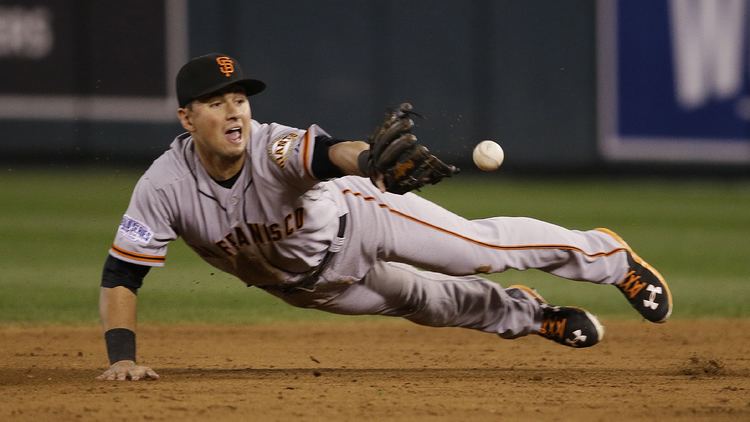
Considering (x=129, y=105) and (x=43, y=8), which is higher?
(x=43, y=8)

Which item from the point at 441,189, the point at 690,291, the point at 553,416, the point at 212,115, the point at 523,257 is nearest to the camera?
the point at 553,416

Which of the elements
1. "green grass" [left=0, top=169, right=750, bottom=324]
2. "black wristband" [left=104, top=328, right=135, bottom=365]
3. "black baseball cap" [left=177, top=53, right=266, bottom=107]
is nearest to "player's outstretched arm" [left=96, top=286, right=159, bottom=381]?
"black wristband" [left=104, top=328, right=135, bottom=365]

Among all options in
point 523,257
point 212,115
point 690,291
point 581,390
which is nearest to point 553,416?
point 581,390

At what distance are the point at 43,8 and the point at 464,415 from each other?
34.3ft

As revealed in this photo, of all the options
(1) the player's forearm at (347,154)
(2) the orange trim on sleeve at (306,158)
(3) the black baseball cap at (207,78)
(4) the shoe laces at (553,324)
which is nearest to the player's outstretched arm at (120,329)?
(3) the black baseball cap at (207,78)

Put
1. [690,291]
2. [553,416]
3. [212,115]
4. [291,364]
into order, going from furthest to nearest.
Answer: [690,291] < [291,364] < [212,115] < [553,416]

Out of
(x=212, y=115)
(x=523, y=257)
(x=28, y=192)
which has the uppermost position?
(x=212, y=115)

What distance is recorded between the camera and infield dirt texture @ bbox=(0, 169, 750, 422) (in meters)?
3.81

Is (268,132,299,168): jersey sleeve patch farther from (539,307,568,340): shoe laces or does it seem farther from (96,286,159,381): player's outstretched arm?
(539,307,568,340): shoe laces

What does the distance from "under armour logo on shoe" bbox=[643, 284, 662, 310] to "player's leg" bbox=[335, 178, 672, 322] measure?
0.35ft

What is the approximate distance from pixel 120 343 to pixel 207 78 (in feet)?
3.17

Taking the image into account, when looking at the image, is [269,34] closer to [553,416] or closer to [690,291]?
[690,291]

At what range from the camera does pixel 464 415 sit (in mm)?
3635

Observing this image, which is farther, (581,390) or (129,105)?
(129,105)
